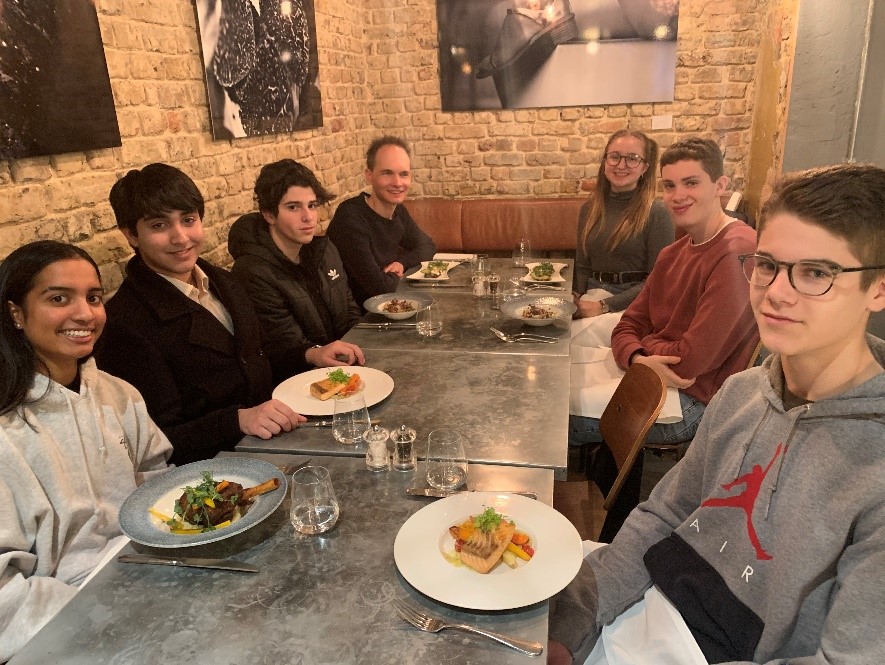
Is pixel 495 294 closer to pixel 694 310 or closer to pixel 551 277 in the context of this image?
pixel 551 277

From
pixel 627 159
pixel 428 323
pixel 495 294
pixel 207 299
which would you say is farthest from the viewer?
pixel 627 159

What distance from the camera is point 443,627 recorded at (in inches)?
43.4

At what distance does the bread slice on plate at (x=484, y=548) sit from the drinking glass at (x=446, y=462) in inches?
10.6

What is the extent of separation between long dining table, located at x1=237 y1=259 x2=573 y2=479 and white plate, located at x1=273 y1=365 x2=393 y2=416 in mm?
30

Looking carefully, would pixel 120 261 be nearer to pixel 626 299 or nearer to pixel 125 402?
pixel 125 402

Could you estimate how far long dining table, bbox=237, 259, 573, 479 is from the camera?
5.71ft

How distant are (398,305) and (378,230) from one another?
1015mm

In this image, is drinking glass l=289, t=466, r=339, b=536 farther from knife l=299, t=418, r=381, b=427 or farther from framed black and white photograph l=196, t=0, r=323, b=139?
framed black and white photograph l=196, t=0, r=323, b=139

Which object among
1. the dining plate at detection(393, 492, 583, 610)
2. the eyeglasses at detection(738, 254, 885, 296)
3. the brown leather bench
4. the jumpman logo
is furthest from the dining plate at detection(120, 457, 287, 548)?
the brown leather bench

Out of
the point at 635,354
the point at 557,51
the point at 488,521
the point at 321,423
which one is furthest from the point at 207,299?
the point at 557,51

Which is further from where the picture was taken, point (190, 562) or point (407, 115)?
point (407, 115)

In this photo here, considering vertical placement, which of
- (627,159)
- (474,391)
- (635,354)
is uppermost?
(627,159)

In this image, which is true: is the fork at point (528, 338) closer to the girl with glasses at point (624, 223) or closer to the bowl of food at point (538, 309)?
the bowl of food at point (538, 309)

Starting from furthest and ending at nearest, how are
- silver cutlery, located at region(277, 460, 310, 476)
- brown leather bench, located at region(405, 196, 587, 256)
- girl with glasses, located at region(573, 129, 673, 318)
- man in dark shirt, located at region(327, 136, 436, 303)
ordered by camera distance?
brown leather bench, located at region(405, 196, 587, 256) → girl with glasses, located at region(573, 129, 673, 318) → man in dark shirt, located at region(327, 136, 436, 303) → silver cutlery, located at region(277, 460, 310, 476)
